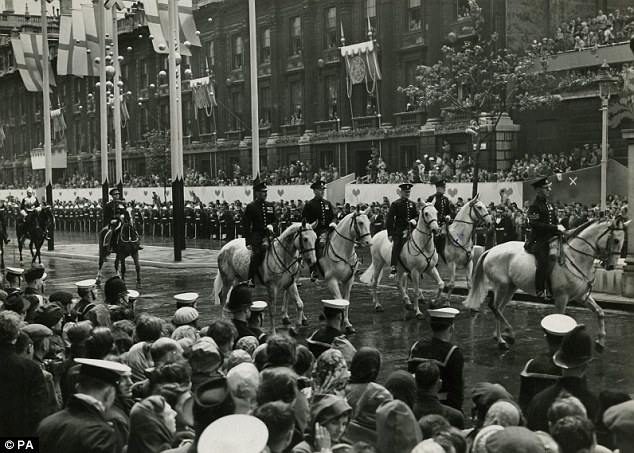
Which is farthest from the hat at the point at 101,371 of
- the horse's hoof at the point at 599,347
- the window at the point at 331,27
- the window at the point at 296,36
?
the window at the point at 296,36

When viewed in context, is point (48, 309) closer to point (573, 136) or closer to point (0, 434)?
point (0, 434)

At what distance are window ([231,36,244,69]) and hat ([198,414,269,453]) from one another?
50.4m

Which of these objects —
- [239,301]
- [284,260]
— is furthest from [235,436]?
[284,260]

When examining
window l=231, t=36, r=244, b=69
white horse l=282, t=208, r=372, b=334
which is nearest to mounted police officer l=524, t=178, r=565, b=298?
white horse l=282, t=208, r=372, b=334

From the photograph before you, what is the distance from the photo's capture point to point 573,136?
111ft

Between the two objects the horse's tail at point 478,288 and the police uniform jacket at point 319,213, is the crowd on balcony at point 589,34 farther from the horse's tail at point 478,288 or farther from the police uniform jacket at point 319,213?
the horse's tail at point 478,288

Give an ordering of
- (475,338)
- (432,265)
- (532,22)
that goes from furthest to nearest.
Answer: (532,22)
(432,265)
(475,338)

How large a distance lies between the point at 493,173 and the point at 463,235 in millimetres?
16052

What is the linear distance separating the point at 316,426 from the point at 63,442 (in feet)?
4.87

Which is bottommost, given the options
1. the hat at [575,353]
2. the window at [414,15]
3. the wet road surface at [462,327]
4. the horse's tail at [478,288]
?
the wet road surface at [462,327]

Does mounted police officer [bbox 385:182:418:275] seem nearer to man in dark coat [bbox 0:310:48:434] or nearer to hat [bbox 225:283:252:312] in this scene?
hat [bbox 225:283:252:312]

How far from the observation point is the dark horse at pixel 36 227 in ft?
95.7

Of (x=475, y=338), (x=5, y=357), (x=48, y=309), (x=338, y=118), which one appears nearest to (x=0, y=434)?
(x=5, y=357)

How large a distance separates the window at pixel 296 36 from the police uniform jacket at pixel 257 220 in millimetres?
34217
